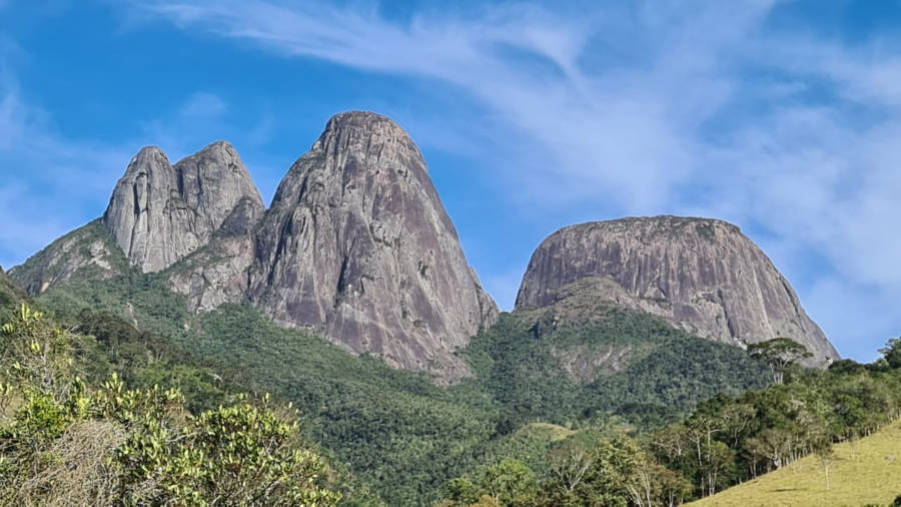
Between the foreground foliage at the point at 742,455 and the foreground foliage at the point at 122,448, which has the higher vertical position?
the foreground foliage at the point at 742,455

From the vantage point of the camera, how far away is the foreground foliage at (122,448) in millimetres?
21781

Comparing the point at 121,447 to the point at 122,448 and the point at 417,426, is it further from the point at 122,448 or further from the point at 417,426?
the point at 417,426

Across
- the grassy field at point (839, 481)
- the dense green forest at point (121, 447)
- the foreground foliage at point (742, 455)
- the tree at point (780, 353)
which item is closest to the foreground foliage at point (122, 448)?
the dense green forest at point (121, 447)

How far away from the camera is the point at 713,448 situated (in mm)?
82188

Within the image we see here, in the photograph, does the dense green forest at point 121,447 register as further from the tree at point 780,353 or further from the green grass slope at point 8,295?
the tree at point 780,353

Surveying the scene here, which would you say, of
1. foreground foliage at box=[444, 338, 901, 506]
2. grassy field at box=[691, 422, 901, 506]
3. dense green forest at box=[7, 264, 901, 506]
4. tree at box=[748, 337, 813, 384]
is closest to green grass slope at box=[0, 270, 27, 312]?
dense green forest at box=[7, 264, 901, 506]

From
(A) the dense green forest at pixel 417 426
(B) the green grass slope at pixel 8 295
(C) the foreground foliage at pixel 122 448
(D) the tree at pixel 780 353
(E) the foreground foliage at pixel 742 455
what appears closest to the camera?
(C) the foreground foliage at pixel 122 448

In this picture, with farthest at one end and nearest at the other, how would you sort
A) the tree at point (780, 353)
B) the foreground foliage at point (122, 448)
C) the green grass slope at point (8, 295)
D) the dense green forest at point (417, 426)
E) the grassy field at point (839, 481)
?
Result: the green grass slope at point (8, 295), the tree at point (780, 353), the grassy field at point (839, 481), the dense green forest at point (417, 426), the foreground foliage at point (122, 448)

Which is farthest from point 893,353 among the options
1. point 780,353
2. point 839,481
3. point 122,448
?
point 122,448

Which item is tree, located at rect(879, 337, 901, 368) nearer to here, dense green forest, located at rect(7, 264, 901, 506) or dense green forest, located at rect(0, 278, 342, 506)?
dense green forest, located at rect(7, 264, 901, 506)

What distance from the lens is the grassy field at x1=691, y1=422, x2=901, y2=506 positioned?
57531 millimetres

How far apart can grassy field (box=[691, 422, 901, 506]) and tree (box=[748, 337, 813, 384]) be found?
42.5 meters

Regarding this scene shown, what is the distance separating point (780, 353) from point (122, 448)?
11501 cm

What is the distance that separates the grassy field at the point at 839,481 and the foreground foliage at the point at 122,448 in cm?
3933
